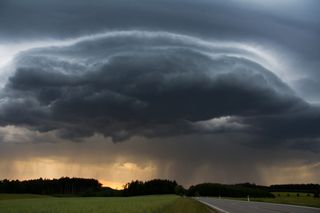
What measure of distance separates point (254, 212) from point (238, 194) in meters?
162

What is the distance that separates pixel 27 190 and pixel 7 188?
910 cm

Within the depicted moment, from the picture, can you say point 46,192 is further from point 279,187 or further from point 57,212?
point 57,212

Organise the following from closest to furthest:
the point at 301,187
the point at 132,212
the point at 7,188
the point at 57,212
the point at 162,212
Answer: the point at 57,212 < the point at 132,212 < the point at 162,212 < the point at 301,187 < the point at 7,188

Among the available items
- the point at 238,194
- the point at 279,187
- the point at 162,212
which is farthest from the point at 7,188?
the point at 162,212

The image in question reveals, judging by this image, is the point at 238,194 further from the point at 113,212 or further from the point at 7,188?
the point at 113,212

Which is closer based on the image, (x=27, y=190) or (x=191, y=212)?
(x=191, y=212)

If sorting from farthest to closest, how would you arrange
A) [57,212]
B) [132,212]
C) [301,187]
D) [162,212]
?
1. [301,187]
2. [162,212]
3. [132,212]
4. [57,212]

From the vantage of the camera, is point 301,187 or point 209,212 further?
point 301,187

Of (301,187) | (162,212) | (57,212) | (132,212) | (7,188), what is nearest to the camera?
(57,212)

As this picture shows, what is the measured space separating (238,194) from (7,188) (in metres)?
103

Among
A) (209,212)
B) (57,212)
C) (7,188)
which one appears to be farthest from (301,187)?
(57,212)

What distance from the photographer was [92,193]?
652ft

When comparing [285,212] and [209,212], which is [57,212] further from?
[285,212]

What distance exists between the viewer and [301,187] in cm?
17338
